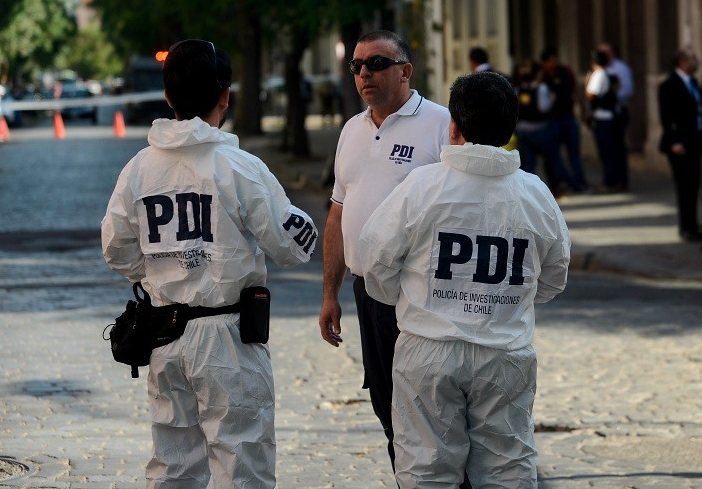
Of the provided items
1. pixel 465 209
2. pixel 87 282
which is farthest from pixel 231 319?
pixel 87 282

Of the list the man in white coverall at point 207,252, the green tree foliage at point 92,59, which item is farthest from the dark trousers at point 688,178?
the green tree foliage at point 92,59

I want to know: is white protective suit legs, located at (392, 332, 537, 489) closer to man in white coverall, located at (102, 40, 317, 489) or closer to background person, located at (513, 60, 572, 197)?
man in white coverall, located at (102, 40, 317, 489)

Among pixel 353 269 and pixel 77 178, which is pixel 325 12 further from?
pixel 353 269

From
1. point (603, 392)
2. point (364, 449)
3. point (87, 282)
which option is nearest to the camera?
point (364, 449)

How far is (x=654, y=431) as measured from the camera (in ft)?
24.0

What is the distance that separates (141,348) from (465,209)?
3.72 feet

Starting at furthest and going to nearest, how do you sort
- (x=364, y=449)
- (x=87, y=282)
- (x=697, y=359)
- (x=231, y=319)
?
(x=87, y=282) < (x=697, y=359) < (x=364, y=449) < (x=231, y=319)

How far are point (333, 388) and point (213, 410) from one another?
12.6ft

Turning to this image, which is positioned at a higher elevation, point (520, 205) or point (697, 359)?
point (520, 205)

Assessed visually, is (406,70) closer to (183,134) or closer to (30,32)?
(183,134)

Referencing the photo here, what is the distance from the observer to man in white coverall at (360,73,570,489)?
172 inches

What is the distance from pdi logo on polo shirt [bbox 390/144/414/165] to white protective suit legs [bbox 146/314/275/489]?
0.94 meters

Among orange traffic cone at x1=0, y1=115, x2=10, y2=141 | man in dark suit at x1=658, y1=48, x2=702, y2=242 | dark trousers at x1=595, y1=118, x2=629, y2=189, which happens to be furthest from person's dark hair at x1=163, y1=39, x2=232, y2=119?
orange traffic cone at x1=0, y1=115, x2=10, y2=141

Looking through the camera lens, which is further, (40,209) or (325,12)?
(325,12)
